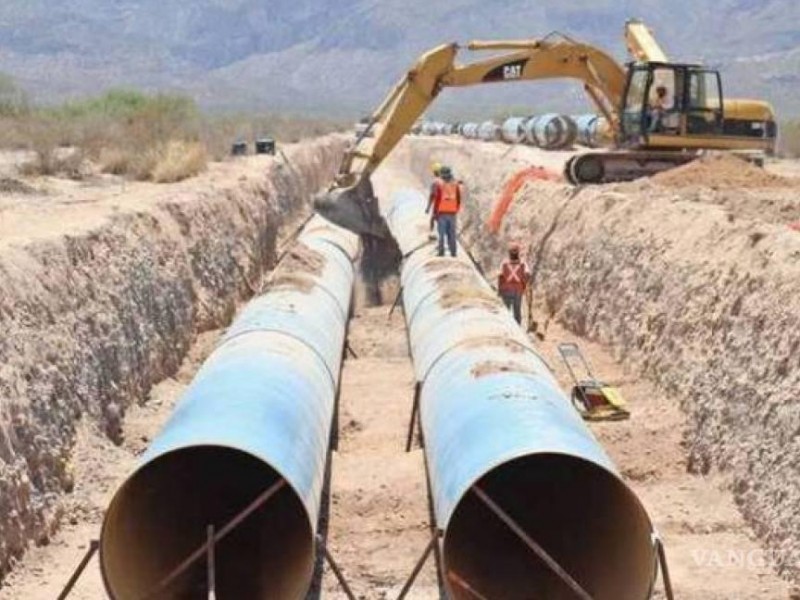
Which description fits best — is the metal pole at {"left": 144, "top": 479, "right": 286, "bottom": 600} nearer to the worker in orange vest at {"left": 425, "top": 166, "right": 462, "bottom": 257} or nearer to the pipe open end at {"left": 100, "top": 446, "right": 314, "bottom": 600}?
the pipe open end at {"left": 100, "top": 446, "right": 314, "bottom": 600}

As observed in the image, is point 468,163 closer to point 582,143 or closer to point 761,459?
point 582,143

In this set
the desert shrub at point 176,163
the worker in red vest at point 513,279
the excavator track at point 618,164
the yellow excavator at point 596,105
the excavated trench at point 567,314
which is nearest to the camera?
the excavated trench at point 567,314

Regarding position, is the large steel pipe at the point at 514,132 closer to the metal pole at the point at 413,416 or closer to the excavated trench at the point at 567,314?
the excavated trench at the point at 567,314

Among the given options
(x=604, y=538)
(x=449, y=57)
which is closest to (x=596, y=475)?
(x=604, y=538)

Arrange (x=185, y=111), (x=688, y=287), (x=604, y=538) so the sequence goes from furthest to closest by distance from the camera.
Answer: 1. (x=185, y=111)
2. (x=688, y=287)
3. (x=604, y=538)

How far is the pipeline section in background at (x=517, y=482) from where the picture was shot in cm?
909

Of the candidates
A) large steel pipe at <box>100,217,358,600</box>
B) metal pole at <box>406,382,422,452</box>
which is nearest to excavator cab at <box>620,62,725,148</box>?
metal pole at <box>406,382,422,452</box>

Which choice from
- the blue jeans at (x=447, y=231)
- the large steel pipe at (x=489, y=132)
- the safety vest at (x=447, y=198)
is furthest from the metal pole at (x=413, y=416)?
the large steel pipe at (x=489, y=132)

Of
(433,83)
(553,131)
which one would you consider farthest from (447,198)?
(553,131)

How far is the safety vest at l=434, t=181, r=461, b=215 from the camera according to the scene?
19719mm

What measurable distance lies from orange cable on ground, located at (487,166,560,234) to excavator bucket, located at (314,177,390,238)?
4.09 meters

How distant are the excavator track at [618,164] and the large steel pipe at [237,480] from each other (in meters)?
12.3

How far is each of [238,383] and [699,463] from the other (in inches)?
204

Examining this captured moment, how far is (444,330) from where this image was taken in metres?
13.5
